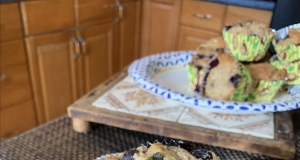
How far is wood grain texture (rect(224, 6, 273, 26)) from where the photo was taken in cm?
156

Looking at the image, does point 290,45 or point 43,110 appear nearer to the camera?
point 290,45

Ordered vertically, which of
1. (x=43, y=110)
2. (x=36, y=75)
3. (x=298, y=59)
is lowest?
(x=43, y=110)

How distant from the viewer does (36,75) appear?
1.45m

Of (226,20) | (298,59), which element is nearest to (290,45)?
(298,59)

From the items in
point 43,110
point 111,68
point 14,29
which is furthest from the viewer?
point 111,68

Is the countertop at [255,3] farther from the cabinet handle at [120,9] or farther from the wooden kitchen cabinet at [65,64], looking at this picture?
the wooden kitchen cabinet at [65,64]

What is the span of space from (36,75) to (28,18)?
0.29 metres

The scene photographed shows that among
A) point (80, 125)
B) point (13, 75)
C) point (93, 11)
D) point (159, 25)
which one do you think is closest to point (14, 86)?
point (13, 75)

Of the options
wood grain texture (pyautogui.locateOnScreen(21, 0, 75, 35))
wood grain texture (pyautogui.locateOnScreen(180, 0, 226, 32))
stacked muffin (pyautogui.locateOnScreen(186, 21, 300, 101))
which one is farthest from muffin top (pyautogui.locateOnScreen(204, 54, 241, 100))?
wood grain texture (pyautogui.locateOnScreen(180, 0, 226, 32))

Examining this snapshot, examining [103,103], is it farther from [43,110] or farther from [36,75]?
[43,110]

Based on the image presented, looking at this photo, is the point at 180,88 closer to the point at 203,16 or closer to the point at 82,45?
the point at 82,45

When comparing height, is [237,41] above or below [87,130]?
above

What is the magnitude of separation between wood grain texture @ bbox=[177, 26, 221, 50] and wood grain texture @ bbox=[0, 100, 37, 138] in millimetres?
987

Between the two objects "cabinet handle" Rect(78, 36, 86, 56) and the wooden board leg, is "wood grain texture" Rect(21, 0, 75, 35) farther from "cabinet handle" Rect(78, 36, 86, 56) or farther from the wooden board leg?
the wooden board leg
